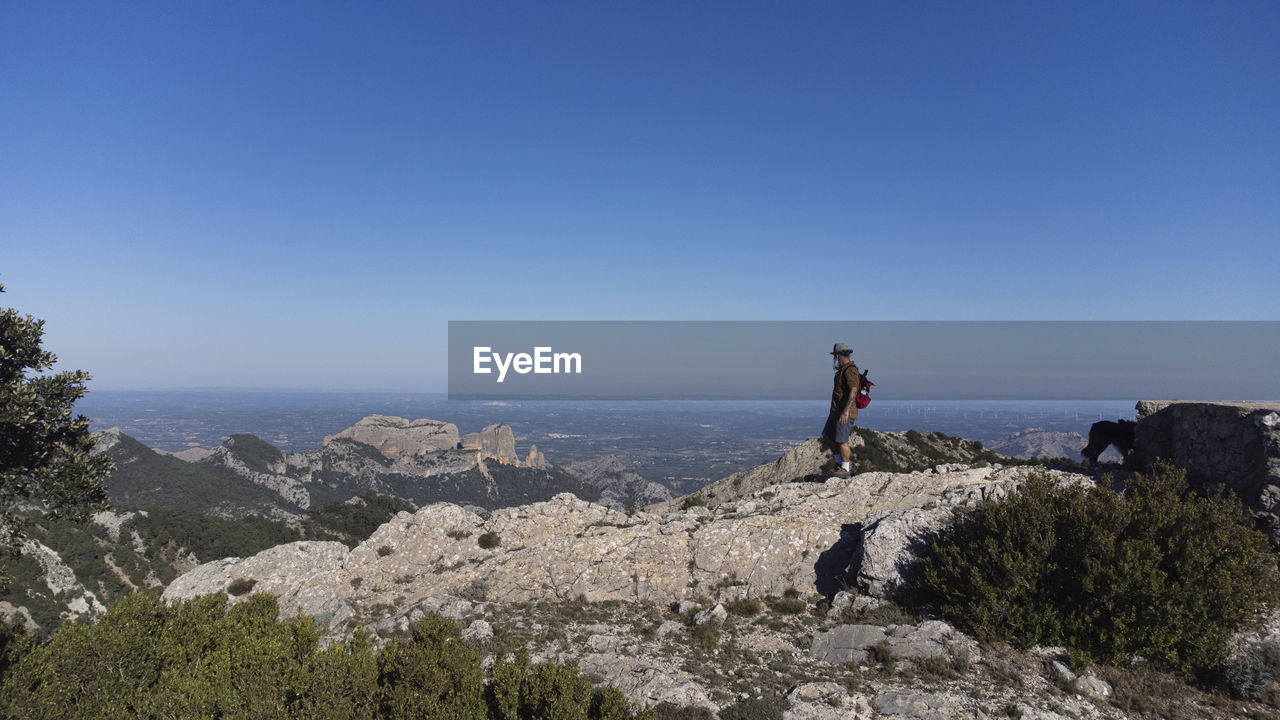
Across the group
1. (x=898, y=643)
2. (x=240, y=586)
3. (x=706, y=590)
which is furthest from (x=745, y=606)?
(x=240, y=586)

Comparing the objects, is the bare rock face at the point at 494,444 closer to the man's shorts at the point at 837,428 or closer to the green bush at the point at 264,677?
the man's shorts at the point at 837,428

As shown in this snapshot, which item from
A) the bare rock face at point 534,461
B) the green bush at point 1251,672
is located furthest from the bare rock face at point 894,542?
the bare rock face at point 534,461

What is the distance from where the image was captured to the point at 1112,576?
7793 mm

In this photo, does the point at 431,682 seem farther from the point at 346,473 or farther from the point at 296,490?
the point at 346,473

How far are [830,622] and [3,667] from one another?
12.6 metres

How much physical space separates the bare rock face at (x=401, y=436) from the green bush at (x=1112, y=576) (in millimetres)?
119261

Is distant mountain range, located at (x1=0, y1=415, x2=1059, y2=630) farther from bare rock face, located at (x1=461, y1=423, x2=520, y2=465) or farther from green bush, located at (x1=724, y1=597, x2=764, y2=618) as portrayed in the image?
green bush, located at (x1=724, y1=597, x2=764, y2=618)

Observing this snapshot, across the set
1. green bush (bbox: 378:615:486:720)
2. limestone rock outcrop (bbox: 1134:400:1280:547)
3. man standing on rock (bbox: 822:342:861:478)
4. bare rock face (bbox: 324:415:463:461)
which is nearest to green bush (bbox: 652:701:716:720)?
green bush (bbox: 378:615:486:720)

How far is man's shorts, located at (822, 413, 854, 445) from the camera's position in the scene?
1312 centimetres

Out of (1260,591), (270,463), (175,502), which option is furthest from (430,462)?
(1260,591)

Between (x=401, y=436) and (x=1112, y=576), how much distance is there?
451 feet

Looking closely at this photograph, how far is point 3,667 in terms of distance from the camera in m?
7.13

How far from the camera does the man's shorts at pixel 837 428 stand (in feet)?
43.1

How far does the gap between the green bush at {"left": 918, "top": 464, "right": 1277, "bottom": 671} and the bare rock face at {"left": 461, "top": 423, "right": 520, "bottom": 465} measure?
114 m
